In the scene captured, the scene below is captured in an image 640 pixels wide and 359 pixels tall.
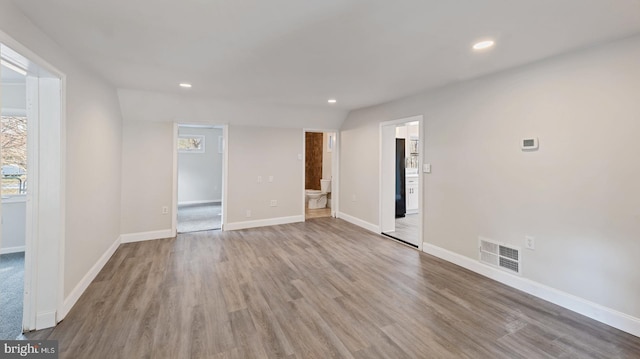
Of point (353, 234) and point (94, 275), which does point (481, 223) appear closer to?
point (353, 234)

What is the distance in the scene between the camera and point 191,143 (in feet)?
26.6

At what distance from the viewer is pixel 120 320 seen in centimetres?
229

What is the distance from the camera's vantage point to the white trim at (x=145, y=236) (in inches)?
172

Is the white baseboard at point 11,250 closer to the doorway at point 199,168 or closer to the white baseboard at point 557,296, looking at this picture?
the doorway at point 199,168

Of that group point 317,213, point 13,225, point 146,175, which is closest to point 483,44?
point 146,175

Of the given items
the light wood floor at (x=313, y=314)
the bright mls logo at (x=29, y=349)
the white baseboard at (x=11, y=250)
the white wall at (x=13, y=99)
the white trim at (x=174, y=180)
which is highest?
the white wall at (x=13, y=99)

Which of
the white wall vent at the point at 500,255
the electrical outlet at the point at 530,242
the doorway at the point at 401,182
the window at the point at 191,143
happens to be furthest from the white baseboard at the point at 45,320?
the window at the point at 191,143

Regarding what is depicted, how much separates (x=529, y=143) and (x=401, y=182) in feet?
11.7

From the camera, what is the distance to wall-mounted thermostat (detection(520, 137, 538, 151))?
8.91 feet

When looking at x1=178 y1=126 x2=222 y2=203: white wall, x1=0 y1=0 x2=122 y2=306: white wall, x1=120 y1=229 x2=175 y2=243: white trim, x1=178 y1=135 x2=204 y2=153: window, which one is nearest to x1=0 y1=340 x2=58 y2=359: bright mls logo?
x1=0 y1=0 x2=122 y2=306: white wall

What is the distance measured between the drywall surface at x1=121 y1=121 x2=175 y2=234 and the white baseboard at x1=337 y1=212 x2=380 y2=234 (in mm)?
3393

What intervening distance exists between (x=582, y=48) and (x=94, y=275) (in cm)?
538

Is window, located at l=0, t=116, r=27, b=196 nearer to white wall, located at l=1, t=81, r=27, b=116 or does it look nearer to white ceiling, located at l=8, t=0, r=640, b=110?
white wall, located at l=1, t=81, r=27, b=116

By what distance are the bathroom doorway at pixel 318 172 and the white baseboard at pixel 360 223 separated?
954 millimetres
